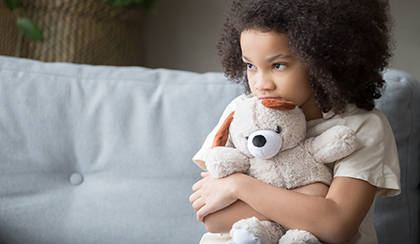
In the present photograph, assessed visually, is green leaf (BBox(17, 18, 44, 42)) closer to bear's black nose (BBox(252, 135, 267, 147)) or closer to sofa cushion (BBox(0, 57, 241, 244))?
sofa cushion (BBox(0, 57, 241, 244))

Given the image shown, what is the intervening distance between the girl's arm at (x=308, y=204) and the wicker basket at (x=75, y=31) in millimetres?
1087

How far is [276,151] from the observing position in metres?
0.63

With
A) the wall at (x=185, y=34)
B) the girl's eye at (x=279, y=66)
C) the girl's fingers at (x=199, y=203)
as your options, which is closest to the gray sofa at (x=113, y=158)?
the girl's fingers at (x=199, y=203)

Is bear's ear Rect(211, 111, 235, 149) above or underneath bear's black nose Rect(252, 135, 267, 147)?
above

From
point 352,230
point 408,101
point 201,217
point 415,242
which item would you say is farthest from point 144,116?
point 415,242

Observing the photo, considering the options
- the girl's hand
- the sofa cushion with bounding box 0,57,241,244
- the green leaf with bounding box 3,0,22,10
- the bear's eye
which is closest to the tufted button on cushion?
the sofa cushion with bounding box 0,57,241,244

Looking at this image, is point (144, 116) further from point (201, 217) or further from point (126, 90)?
point (201, 217)

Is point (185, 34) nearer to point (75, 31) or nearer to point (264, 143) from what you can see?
point (75, 31)

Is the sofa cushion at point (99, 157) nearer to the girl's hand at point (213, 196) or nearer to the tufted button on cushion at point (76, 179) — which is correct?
the tufted button on cushion at point (76, 179)

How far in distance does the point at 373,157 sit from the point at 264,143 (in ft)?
0.77

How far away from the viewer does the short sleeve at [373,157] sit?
2.19 ft

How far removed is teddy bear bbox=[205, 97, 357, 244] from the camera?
62 cm

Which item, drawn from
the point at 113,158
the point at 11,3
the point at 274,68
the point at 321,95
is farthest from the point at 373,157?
the point at 11,3

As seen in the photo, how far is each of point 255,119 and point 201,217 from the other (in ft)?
0.80
